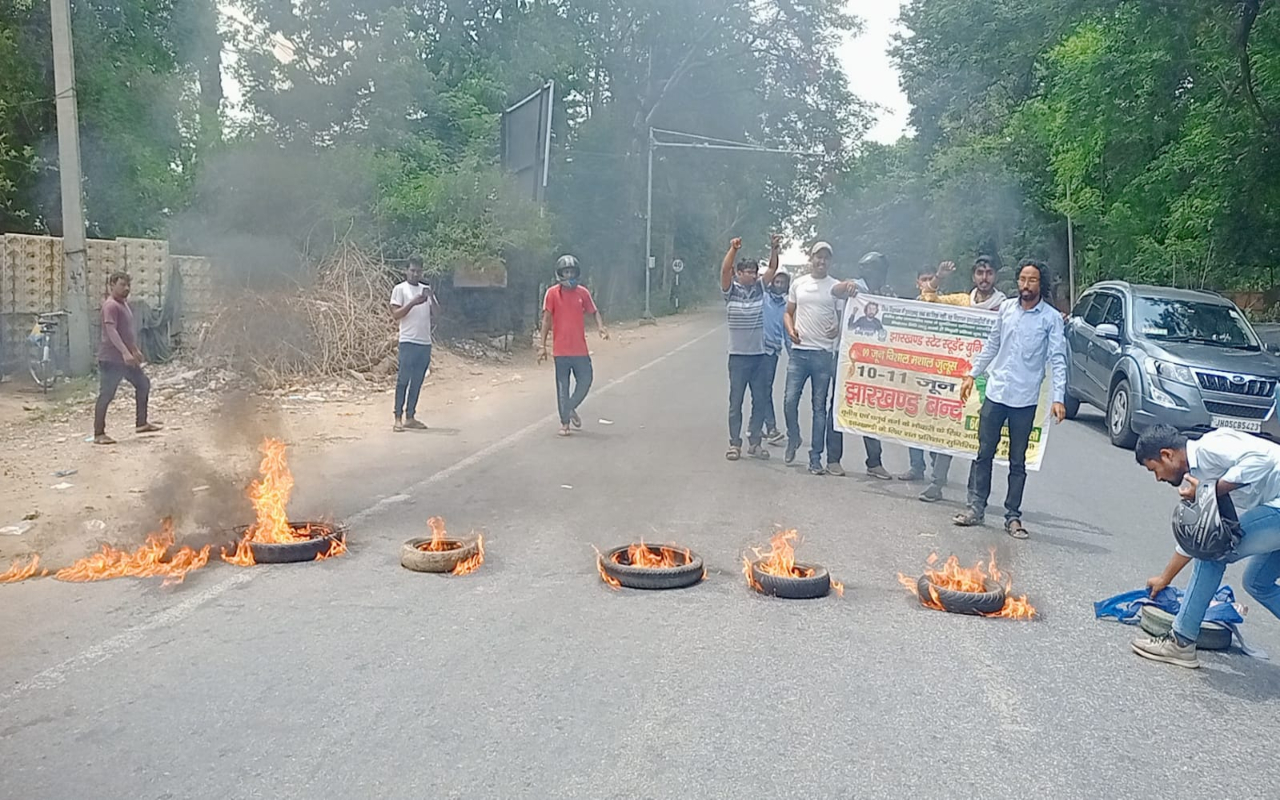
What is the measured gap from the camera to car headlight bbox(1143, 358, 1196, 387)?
36.0 ft

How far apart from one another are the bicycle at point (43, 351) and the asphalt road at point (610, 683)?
27.2 feet

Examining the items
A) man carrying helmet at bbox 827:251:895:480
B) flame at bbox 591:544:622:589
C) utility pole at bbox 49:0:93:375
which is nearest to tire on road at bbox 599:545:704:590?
flame at bbox 591:544:622:589

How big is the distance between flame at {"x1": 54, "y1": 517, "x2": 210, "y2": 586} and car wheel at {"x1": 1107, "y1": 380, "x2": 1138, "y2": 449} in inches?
370

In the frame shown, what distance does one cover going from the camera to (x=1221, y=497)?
4266 mm

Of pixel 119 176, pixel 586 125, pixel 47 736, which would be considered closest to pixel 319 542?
pixel 47 736

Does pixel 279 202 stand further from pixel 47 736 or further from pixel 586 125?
pixel 586 125

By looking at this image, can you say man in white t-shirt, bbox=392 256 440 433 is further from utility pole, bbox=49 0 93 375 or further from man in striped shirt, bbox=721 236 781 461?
utility pole, bbox=49 0 93 375

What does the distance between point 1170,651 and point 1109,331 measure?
26.8ft

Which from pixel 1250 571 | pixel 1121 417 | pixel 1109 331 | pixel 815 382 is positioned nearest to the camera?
pixel 1250 571

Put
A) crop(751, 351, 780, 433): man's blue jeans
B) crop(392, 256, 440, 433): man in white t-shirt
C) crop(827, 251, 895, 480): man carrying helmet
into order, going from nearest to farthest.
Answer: crop(827, 251, 895, 480): man carrying helmet, crop(751, 351, 780, 433): man's blue jeans, crop(392, 256, 440, 433): man in white t-shirt

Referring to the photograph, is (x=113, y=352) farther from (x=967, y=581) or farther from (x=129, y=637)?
(x=967, y=581)

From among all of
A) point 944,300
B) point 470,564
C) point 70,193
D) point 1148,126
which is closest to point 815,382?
point 944,300

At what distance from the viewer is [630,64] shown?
40.1m

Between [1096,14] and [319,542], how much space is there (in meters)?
14.8
